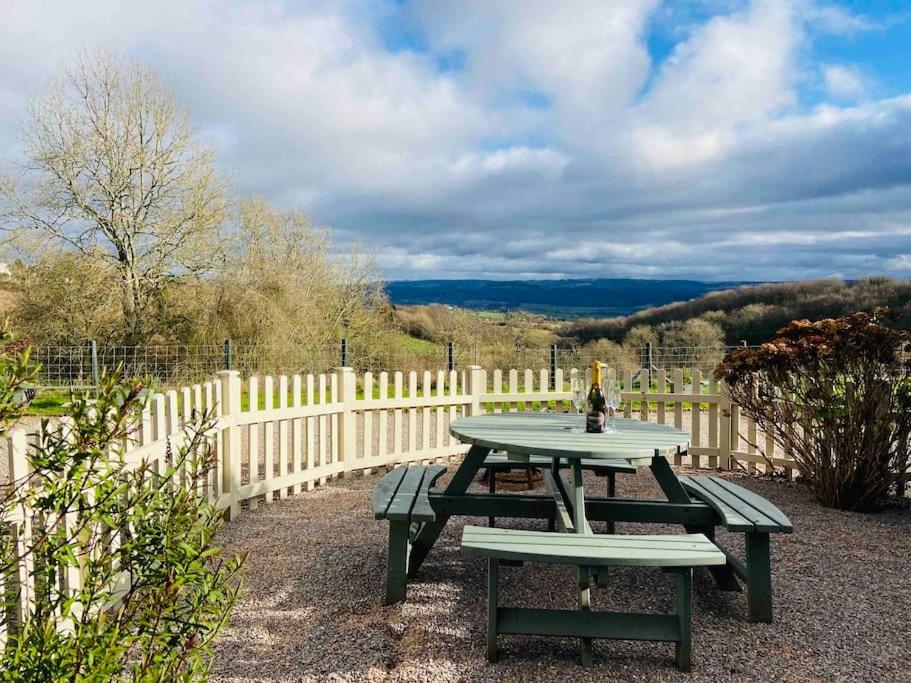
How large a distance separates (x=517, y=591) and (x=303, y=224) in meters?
16.4

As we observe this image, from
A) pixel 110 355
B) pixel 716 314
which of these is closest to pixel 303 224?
pixel 110 355

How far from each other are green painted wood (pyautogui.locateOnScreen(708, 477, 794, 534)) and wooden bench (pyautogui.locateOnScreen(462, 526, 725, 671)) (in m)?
0.55

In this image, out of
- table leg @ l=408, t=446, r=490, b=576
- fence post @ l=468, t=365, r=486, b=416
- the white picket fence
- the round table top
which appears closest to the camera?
the round table top

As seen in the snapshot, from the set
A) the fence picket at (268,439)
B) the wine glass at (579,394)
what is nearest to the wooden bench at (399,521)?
the wine glass at (579,394)

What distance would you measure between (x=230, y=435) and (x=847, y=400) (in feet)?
17.4

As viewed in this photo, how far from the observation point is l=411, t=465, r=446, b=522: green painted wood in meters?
3.63

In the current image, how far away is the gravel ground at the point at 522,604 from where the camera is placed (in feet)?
9.86

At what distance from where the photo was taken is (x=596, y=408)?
165 inches

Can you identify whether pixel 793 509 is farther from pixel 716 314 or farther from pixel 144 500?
pixel 716 314

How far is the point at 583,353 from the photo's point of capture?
14828mm

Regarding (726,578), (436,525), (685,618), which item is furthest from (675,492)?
(436,525)

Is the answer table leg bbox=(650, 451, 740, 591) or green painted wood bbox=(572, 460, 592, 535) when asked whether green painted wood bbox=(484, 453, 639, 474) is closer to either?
table leg bbox=(650, 451, 740, 591)

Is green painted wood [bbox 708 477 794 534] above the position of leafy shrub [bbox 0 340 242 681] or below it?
below

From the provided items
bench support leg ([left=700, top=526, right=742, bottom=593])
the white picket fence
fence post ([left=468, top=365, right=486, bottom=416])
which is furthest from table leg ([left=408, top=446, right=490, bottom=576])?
fence post ([left=468, top=365, right=486, bottom=416])
